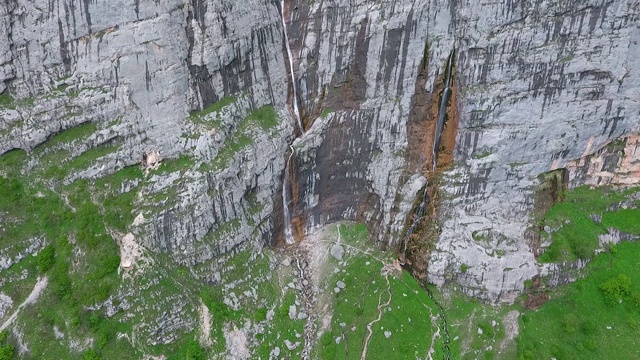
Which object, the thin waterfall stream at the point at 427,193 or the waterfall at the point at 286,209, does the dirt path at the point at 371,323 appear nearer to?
the thin waterfall stream at the point at 427,193

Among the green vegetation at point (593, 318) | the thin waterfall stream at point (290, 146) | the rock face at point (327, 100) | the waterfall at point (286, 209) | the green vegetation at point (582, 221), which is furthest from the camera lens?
the waterfall at point (286, 209)

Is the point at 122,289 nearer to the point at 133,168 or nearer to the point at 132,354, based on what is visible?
the point at 132,354

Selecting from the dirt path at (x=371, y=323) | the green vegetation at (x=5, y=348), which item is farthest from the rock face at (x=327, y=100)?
the green vegetation at (x=5, y=348)

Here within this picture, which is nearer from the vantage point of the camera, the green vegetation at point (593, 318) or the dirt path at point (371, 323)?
the green vegetation at point (593, 318)

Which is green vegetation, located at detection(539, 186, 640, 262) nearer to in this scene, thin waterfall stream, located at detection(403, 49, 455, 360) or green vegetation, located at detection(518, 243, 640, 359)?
green vegetation, located at detection(518, 243, 640, 359)

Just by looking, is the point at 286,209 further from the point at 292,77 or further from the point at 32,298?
the point at 32,298

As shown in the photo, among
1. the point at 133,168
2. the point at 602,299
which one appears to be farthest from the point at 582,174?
the point at 133,168
